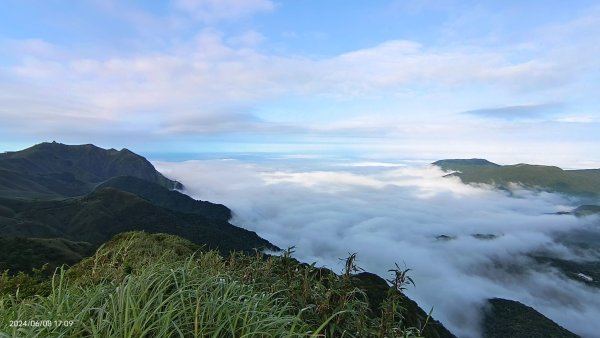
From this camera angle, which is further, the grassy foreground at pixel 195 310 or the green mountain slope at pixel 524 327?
the green mountain slope at pixel 524 327

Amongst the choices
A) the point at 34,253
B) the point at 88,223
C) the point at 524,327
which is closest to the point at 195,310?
the point at 34,253

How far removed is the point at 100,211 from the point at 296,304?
21681cm

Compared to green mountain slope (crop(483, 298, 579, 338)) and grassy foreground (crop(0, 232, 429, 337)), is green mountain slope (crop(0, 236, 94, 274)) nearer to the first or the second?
grassy foreground (crop(0, 232, 429, 337))

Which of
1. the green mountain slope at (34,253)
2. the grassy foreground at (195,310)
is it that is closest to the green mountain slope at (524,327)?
the green mountain slope at (34,253)

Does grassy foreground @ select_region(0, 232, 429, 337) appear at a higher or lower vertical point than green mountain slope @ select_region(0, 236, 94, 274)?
higher

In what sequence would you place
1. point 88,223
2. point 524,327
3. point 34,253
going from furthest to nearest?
point 88,223, point 524,327, point 34,253

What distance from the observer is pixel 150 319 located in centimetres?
393

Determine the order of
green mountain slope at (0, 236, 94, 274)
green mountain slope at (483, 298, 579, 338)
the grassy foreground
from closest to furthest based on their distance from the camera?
the grassy foreground, green mountain slope at (0, 236, 94, 274), green mountain slope at (483, 298, 579, 338)

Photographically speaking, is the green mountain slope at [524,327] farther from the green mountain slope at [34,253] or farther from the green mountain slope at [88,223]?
the green mountain slope at [34,253]

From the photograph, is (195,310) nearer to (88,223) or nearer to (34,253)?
(34,253)

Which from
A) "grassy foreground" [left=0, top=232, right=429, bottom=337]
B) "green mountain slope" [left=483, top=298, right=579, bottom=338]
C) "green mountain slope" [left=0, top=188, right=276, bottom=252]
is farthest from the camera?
"green mountain slope" [left=0, top=188, right=276, bottom=252]

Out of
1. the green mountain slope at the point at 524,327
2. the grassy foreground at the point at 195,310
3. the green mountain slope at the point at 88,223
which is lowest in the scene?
the green mountain slope at the point at 524,327

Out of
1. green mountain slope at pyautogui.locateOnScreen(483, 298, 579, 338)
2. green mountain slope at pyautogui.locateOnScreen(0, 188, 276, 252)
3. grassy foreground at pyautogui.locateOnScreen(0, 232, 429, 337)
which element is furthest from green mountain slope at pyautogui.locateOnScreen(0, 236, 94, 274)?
green mountain slope at pyautogui.locateOnScreen(483, 298, 579, 338)

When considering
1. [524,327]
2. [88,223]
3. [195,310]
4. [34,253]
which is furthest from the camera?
[88,223]
